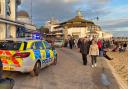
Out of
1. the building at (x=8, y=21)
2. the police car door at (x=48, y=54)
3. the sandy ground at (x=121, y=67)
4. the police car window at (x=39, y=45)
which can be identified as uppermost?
the building at (x=8, y=21)

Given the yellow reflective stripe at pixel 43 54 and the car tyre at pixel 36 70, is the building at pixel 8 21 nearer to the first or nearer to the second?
the yellow reflective stripe at pixel 43 54

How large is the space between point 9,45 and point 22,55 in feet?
3.13

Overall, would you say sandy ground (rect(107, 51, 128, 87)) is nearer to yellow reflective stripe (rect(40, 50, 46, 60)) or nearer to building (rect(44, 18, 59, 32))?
yellow reflective stripe (rect(40, 50, 46, 60))

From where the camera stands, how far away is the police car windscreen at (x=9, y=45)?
12.0 meters

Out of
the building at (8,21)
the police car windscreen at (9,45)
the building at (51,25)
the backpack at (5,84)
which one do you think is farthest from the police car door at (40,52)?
the building at (51,25)

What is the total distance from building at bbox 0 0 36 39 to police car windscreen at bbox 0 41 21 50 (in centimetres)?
1837

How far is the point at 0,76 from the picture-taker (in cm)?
422

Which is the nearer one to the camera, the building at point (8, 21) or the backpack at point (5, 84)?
the backpack at point (5, 84)

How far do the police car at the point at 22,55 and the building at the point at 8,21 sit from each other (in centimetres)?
1830

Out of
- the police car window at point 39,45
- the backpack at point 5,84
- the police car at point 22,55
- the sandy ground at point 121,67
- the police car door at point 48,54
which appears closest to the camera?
the backpack at point 5,84

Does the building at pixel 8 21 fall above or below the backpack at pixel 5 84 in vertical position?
above

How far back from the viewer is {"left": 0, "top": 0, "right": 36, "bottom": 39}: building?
32.7 m

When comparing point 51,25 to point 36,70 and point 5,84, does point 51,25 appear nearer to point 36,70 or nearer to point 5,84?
point 36,70

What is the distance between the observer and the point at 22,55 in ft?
38.1
